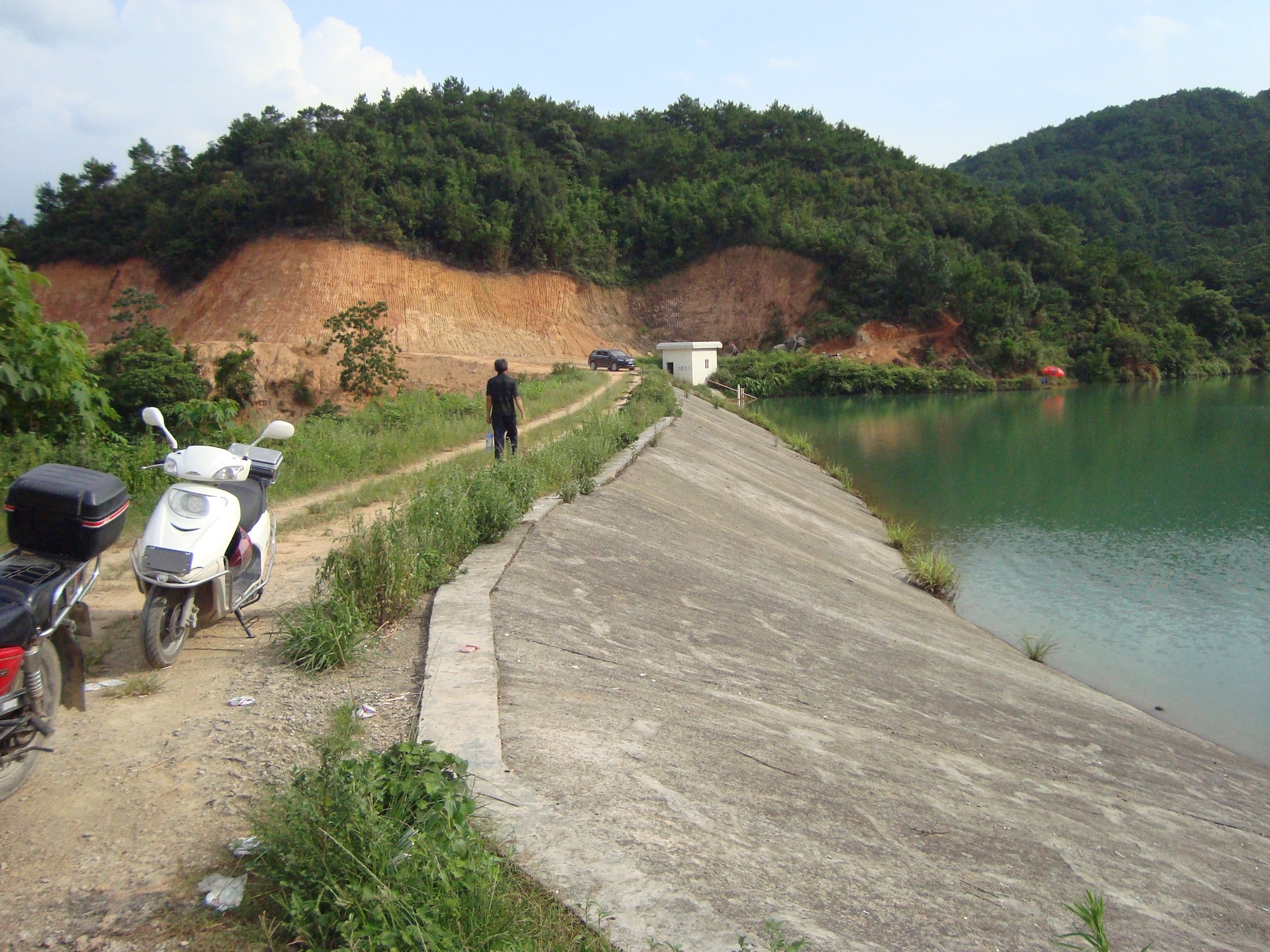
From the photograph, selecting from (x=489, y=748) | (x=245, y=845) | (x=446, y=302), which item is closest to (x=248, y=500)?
(x=489, y=748)

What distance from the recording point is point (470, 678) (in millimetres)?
4410

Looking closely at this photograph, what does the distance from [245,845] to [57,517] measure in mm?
1982

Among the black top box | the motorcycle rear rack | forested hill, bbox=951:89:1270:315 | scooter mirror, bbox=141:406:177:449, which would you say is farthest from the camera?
forested hill, bbox=951:89:1270:315

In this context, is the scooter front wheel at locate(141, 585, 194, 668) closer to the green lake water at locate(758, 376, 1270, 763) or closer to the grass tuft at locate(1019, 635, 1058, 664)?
the grass tuft at locate(1019, 635, 1058, 664)

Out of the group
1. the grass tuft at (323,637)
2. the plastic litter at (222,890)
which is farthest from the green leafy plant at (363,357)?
the plastic litter at (222,890)

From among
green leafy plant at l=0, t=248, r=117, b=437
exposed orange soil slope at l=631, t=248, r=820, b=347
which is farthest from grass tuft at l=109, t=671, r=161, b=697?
exposed orange soil slope at l=631, t=248, r=820, b=347

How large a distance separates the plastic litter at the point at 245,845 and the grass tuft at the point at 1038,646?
9.95m

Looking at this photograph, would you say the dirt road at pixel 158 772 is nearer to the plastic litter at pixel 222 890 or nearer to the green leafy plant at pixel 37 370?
the plastic litter at pixel 222 890

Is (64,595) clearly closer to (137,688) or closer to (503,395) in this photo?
(137,688)

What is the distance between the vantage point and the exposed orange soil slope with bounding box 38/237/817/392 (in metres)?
43.0

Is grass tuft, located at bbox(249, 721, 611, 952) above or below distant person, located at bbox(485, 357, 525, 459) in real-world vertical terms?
below

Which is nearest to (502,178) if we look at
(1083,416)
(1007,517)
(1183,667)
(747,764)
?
(1083,416)

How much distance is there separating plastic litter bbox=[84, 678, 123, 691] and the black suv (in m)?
36.6

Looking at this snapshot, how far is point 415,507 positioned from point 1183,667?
951 cm
